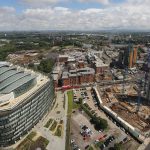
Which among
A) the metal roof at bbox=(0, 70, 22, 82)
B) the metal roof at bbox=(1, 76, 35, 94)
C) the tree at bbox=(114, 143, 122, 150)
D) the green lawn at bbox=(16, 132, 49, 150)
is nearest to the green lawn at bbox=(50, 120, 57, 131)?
the green lawn at bbox=(16, 132, 49, 150)

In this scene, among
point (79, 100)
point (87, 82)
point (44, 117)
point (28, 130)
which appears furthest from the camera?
point (87, 82)

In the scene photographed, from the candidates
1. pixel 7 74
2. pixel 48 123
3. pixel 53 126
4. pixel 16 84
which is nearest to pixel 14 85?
pixel 16 84

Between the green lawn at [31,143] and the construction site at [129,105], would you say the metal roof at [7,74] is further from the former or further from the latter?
the construction site at [129,105]

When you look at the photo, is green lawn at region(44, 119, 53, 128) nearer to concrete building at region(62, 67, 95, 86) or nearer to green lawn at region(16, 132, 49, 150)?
green lawn at region(16, 132, 49, 150)

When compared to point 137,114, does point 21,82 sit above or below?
above

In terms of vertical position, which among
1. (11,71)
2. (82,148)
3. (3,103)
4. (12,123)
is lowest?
(82,148)

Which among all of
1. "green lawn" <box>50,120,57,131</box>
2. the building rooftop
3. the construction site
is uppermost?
the building rooftop

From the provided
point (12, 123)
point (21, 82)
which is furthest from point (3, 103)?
point (21, 82)

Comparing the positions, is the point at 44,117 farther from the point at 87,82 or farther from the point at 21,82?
the point at 87,82
